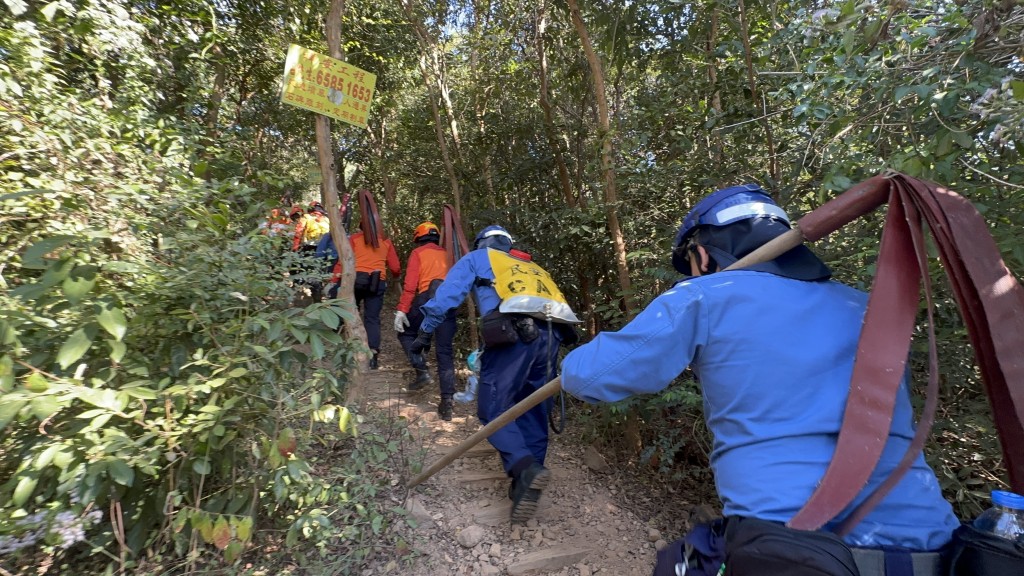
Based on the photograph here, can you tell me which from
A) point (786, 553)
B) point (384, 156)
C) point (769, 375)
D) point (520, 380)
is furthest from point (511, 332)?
point (384, 156)

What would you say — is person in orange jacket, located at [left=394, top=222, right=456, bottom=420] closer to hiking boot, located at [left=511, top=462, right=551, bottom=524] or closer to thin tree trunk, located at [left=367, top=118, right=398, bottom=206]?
hiking boot, located at [left=511, top=462, right=551, bottom=524]

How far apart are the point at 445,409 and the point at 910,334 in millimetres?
4144

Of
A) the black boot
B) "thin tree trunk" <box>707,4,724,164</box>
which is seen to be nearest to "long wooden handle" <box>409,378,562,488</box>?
the black boot

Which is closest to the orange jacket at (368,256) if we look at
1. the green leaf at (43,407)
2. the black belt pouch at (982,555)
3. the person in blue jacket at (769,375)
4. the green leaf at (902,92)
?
the green leaf at (43,407)

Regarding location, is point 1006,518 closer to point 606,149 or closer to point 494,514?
point 494,514

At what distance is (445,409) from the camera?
16.3ft

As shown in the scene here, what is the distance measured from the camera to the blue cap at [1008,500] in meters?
1.09

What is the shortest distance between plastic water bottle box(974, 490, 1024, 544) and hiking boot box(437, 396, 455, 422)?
4202 mm

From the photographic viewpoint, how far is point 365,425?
3.85 metres

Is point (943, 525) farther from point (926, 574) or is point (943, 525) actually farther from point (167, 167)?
point (167, 167)

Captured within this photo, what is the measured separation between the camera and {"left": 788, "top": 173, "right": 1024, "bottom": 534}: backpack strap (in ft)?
3.99

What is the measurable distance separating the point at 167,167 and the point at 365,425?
2107mm

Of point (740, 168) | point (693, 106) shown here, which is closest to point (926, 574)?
point (740, 168)

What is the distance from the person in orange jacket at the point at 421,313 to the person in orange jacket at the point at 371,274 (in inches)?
17.3
